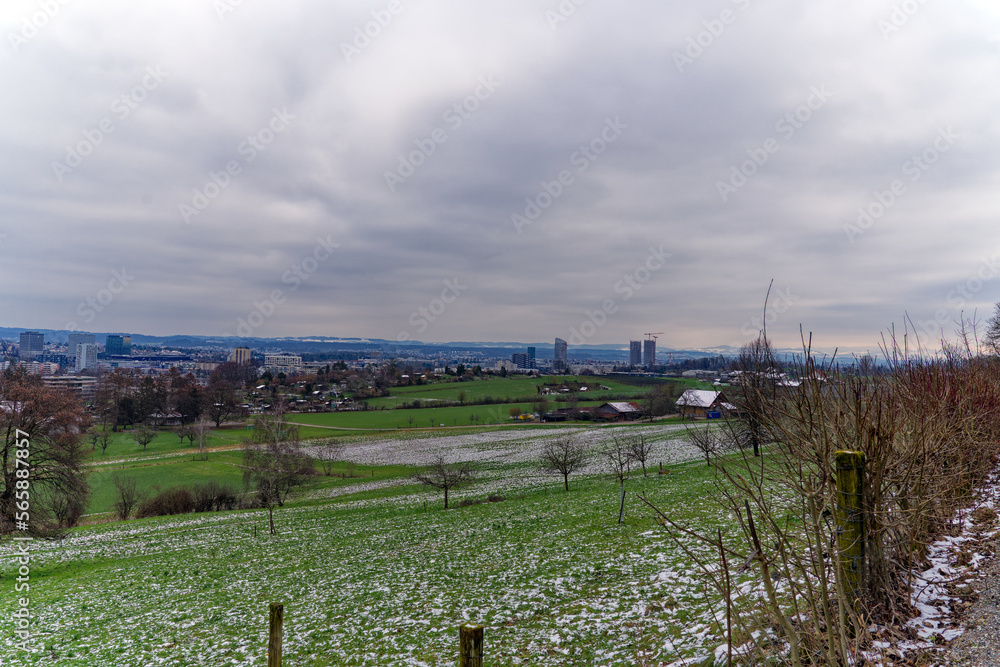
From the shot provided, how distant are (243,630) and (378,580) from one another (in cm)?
387

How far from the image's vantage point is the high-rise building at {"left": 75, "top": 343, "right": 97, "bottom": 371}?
9247 cm

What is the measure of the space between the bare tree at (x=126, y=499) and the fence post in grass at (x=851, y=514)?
4772cm

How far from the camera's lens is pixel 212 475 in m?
47.8

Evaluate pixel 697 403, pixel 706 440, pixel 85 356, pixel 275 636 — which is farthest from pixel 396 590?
pixel 85 356

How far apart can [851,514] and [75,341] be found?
138265mm

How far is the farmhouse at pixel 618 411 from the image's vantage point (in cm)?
8094

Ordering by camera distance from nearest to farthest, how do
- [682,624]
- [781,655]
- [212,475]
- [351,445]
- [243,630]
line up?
1. [781,655]
2. [682,624]
3. [243,630]
4. [212,475]
5. [351,445]

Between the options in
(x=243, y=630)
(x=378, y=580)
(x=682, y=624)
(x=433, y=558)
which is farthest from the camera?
(x=433, y=558)

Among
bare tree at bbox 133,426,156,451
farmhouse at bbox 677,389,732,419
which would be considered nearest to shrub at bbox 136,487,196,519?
bare tree at bbox 133,426,156,451

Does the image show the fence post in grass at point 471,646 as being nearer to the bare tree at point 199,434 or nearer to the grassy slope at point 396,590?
the grassy slope at point 396,590

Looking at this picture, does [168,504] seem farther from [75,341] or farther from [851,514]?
[75,341]

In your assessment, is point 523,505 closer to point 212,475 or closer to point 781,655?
point 781,655

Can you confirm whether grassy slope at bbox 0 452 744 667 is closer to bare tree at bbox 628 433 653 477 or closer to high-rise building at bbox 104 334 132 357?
bare tree at bbox 628 433 653 477

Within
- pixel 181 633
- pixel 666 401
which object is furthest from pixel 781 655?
pixel 666 401
